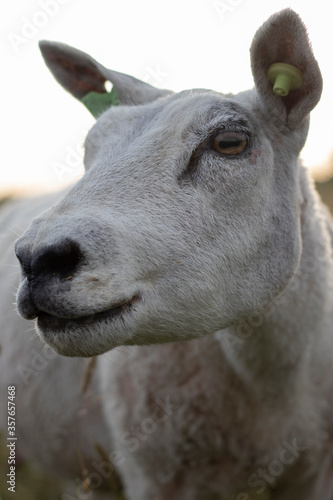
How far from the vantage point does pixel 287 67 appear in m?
2.50

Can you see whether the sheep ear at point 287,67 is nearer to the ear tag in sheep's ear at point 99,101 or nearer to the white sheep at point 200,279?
the white sheep at point 200,279

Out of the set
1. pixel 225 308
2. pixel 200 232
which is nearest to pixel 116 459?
pixel 225 308

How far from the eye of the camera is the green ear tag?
3.30 m

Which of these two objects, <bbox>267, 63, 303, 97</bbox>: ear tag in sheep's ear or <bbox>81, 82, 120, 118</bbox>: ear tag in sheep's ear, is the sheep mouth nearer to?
<bbox>267, 63, 303, 97</bbox>: ear tag in sheep's ear

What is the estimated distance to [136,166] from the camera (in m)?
2.31

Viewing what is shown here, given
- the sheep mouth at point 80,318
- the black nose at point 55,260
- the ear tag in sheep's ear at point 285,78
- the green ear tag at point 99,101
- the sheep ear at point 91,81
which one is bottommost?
the sheep mouth at point 80,318

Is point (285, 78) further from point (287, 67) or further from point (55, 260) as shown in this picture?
point (55, 260)

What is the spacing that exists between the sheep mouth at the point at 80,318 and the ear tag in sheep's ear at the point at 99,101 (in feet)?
5.62

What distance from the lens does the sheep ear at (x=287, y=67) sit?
7.92 ft

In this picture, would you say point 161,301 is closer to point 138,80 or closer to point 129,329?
point 129,329

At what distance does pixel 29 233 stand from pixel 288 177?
1393 mm

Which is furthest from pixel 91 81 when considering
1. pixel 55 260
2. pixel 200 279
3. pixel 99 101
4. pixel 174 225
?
pixel 55 260

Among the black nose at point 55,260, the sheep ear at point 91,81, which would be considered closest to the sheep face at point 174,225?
the black nose at point 55,260

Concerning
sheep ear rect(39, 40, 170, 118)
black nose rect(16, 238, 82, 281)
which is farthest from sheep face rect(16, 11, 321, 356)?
sheep ear rect(39, 40, 170, 118)
